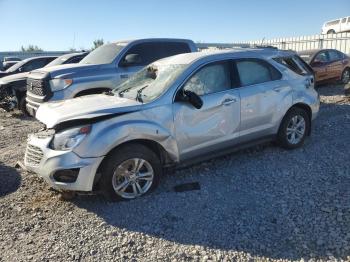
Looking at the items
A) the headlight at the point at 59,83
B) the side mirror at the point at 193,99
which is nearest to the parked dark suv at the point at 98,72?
the headlight at the point at 59,83

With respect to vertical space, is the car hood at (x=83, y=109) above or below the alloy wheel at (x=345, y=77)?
above

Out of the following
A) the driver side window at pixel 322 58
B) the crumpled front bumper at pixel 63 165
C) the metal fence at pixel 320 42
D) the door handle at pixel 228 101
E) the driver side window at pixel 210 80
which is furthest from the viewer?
the metal fence at pixel 320 42

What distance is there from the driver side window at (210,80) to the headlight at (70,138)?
4.73 ft

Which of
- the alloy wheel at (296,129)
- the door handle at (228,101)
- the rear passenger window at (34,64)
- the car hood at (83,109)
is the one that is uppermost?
the car hood at (83,109)

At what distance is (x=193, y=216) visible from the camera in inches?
172

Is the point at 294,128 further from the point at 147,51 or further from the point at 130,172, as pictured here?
the point at 147,51

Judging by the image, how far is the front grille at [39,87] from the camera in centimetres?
874

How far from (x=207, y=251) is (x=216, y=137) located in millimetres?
1984

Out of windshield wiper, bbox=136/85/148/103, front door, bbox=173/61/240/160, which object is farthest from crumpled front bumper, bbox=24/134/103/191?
front door, bbox=173/61/240/160

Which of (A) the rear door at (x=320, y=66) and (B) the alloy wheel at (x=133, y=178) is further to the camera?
(A) the rear door at (x=320, y=66)

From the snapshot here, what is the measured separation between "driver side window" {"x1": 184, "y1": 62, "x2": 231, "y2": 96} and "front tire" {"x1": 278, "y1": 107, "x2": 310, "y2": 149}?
1332 mm

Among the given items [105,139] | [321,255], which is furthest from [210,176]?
[321,255]

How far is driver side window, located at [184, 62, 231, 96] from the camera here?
5258 mm

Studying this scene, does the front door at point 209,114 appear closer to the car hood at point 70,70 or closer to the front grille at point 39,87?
the car hood at point 70,70
